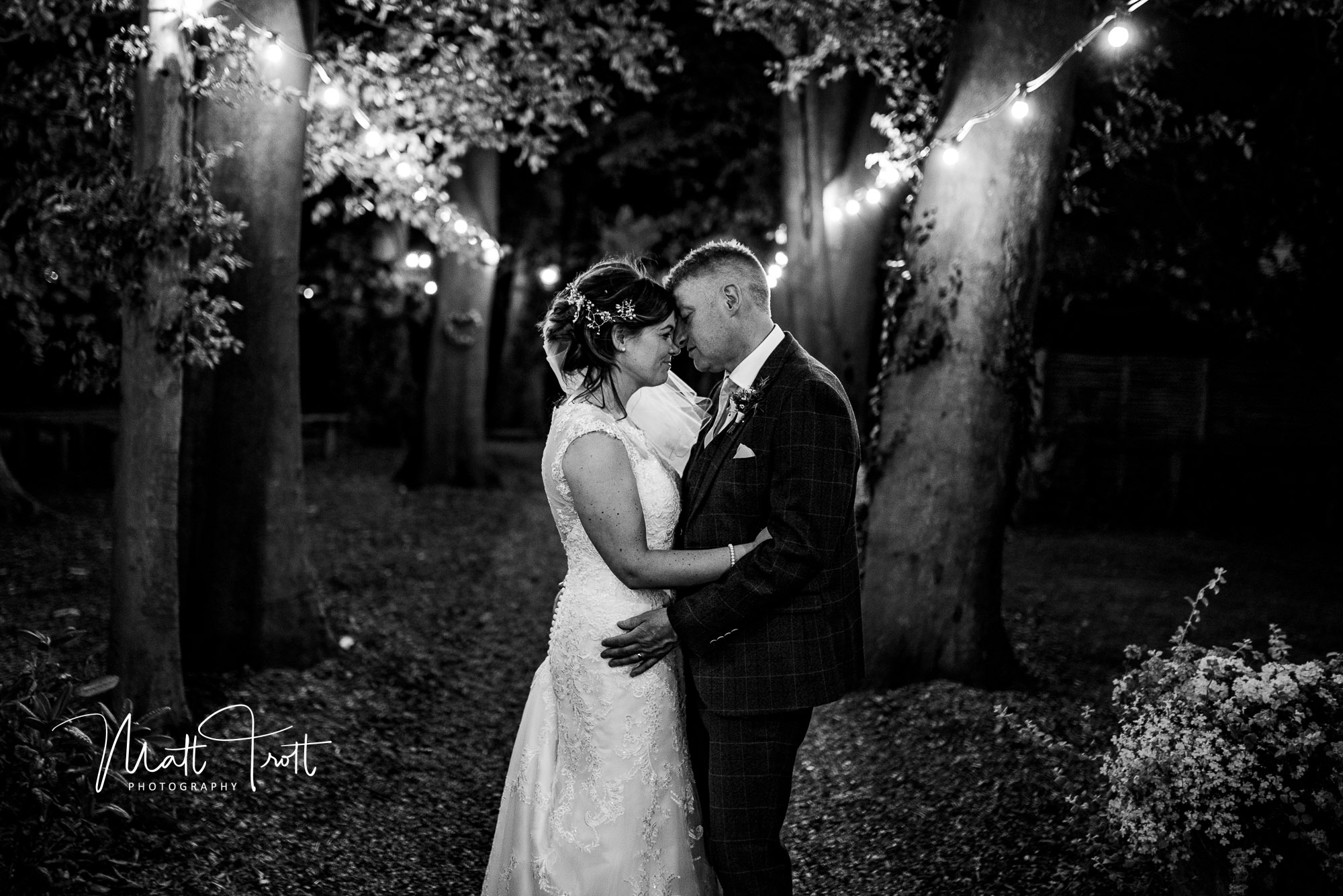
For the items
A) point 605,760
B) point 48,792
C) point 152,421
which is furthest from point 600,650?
point 152,421

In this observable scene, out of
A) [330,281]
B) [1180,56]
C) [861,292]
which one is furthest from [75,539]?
[330,281]

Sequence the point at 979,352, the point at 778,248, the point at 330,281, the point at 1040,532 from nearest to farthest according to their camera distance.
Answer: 1. the point at 979,352
2. the point at 1040,532
3. the point at 778,248
4. the point at 330,281

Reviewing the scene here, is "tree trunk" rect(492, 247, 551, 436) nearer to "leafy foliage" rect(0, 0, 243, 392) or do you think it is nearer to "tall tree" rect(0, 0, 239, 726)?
"leafy foliage" rect(0, 0, 243, 392)

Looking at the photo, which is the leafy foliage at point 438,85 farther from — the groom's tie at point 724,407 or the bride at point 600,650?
the groom's tie at point 724,407

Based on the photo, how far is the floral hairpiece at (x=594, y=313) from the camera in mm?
3479

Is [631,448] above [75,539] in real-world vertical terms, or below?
above

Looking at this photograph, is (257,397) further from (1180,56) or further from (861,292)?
(1180,56)

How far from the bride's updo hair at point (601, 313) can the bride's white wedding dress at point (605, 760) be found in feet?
0.52

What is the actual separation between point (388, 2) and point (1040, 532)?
427 inches

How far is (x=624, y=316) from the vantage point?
3.48m

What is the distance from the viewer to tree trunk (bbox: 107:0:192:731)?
16.7 ft

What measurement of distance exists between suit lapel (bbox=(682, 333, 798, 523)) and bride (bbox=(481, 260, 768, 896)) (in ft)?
0.42

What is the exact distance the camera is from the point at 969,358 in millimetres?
6559

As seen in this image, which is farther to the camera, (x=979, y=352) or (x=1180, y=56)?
A: (x=1180, y=56)
